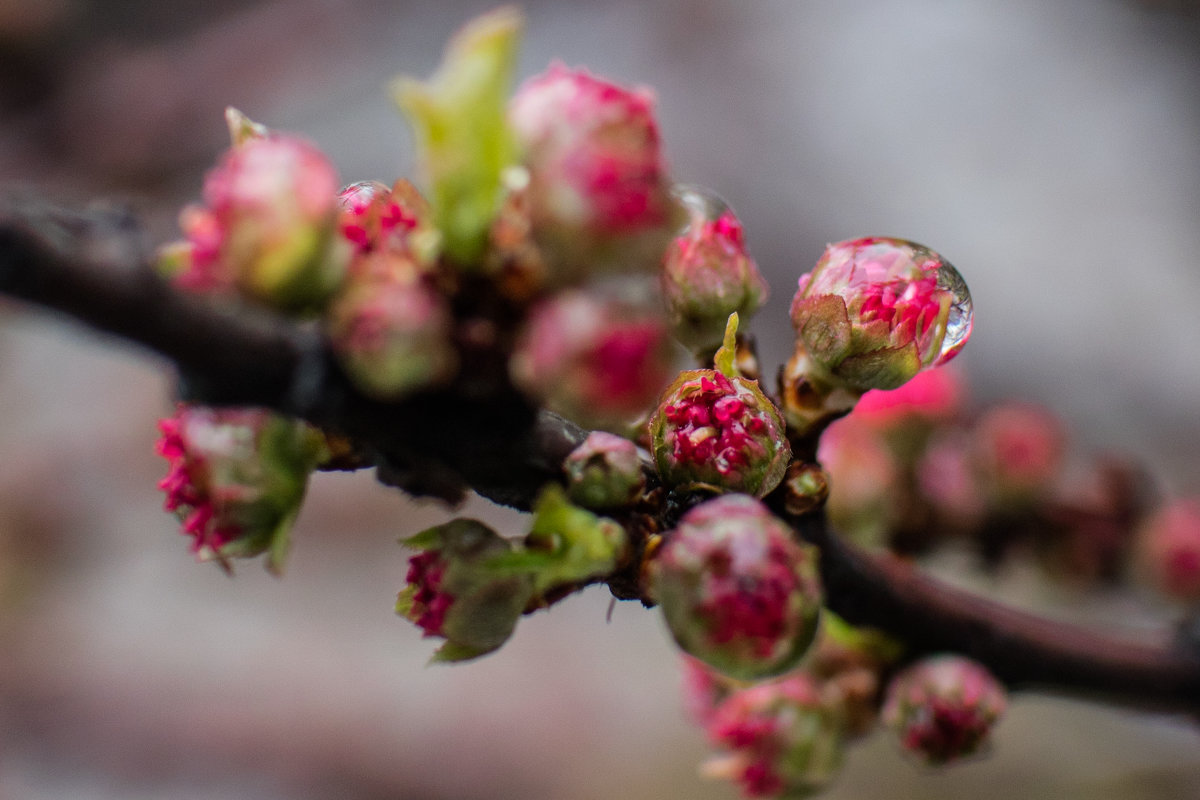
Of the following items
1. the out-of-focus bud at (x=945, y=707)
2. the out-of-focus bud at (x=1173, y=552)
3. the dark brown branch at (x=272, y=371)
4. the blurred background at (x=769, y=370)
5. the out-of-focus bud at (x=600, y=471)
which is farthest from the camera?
the blurred background at (x=769, y=370)

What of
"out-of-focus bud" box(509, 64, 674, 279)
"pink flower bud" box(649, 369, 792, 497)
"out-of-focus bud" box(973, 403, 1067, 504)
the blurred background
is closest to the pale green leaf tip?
"pink flower bud" box(649, 369, 792, 497)

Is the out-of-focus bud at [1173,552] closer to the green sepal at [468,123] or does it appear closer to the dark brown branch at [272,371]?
the dark brown branch at [272,371]

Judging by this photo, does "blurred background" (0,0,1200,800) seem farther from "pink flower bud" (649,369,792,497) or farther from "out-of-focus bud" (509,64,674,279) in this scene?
"out-of-focus bud" (509,64,674,279)

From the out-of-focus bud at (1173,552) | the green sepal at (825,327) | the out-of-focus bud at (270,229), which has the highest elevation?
the out-of-focus bud at (1173,552)

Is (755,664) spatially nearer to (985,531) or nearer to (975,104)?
(985,531)

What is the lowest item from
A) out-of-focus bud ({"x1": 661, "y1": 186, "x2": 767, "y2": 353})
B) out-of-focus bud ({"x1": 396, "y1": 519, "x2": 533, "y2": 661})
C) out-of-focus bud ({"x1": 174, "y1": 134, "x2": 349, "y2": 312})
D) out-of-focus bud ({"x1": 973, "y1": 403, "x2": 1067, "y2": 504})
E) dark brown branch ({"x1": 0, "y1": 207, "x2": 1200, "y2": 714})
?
out-of-focus bud ({"x1": 396, "y1": 519, "x2": 533, "y2": 661})

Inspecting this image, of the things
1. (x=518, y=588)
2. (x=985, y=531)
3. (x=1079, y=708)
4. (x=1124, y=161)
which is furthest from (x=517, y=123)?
(x=1124, y=161)

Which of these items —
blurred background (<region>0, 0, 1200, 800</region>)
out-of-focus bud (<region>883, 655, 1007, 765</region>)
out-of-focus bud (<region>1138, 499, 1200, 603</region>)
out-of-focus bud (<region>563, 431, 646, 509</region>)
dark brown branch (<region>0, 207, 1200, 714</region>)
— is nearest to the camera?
dark brown branch (<region>0, 207, 1200, 714</region>)

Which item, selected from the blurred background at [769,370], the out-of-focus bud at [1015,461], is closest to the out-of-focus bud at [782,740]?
the out-of-focus bud at [1015,461]

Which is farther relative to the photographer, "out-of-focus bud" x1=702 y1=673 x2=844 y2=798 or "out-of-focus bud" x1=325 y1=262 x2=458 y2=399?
"out-of-focus bud" x1=702 y1=673 x2=844 y2=798
